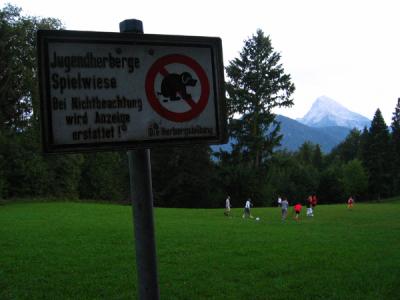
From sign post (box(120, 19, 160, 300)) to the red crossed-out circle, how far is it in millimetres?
215

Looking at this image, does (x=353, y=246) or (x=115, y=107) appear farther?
(x=353, y=246)

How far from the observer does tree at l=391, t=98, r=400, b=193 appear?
7762 centimetres

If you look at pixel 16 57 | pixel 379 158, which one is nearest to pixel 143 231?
pixel 16 57

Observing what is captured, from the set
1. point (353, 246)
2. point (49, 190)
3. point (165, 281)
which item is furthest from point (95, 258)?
point (49, 190)

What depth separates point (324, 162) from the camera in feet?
393

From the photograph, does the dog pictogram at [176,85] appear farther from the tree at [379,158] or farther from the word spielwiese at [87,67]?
the tree at [379,158]

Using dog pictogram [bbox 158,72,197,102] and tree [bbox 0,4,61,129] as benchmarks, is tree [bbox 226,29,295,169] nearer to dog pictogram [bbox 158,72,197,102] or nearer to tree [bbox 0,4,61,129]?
tree [bbox 0,4,61,129]

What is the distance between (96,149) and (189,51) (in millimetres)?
769

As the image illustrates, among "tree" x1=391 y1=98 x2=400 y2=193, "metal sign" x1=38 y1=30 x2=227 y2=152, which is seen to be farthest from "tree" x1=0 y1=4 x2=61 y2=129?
"tree" x1=391 y1=98 x2=400 y2=193

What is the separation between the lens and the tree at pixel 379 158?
76.3 m

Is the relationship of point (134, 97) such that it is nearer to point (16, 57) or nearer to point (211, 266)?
point (211, 266)

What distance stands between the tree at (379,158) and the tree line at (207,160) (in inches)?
6.6

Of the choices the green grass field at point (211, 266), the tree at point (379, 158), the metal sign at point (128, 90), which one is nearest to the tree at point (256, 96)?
the tree at point (379, 158)

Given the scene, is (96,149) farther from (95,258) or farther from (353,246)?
(353,246)
